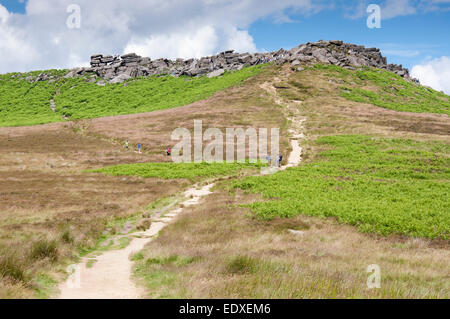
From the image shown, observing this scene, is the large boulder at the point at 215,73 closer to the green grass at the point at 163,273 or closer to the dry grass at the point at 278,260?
the dry grass at the point at 278,260

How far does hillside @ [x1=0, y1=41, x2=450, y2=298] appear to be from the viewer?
1003cm

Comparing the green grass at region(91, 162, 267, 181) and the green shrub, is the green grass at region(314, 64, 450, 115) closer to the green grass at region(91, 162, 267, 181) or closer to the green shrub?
the green grass at region(91, 162, 267, 181)

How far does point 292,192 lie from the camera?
83.7ft

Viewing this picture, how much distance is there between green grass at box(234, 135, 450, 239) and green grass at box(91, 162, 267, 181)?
7349 mm

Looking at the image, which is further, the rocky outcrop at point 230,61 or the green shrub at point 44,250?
the rocky outcrop at point 230,61

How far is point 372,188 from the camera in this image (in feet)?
88.3

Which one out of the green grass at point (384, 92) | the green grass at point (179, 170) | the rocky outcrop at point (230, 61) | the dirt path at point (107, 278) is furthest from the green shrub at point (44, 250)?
the rocky outcrop at point (230, 61)

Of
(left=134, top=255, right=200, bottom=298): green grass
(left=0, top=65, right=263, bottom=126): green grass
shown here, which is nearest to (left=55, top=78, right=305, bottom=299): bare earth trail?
(left=134, top=255, right=200, bottom=298): green grass

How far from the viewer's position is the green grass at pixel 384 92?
86.3 m

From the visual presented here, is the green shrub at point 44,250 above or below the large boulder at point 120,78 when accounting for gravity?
below

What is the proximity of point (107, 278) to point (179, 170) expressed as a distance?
2749 cm

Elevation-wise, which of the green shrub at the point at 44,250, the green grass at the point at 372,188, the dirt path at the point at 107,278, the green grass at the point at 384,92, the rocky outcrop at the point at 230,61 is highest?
the rocky outcrop at the point at 230,61

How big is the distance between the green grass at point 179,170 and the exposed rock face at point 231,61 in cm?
8484
